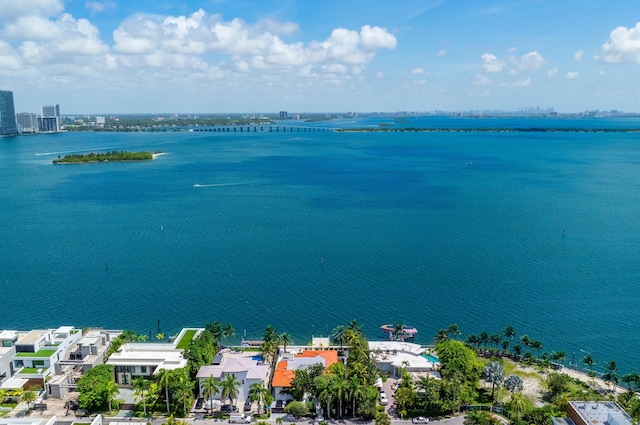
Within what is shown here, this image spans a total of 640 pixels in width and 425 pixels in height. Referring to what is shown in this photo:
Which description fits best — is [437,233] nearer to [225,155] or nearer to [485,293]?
[485,293]

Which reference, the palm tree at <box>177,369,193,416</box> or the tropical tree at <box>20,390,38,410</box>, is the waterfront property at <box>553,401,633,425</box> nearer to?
the palm tree at <box>177,369,193,416</box>

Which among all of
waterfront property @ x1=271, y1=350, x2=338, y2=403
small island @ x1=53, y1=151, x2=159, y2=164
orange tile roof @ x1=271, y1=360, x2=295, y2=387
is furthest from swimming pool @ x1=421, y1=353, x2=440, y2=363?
small island @ x1=53, y1=151, x2=159, y2=164

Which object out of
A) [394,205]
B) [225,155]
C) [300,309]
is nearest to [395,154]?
[225,155]

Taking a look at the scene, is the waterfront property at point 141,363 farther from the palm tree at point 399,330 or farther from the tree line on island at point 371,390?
the palm tree at point 399,330

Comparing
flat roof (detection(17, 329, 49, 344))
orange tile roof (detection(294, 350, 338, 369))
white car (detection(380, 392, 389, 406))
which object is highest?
flat roof (detection(17, 329, 49, 344))

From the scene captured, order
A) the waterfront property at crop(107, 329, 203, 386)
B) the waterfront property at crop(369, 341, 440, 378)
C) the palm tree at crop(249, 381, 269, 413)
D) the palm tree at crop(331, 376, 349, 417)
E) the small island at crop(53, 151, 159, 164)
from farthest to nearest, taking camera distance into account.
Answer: the small island at crop(53, 151, 159, 164) < the waterfront property at crop(369, 341, 440, 378) < the waterfront property at crop(107, 329, 203, 386) < the palm tree at crop(249, 381, 269, 413) < the palm tree at crop(331, 376, 349, 417)

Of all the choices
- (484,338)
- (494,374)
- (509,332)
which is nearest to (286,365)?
(494,374)
